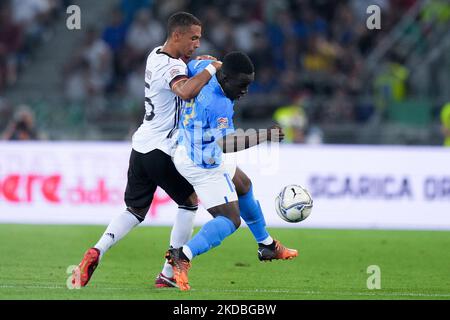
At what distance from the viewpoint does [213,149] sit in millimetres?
9344

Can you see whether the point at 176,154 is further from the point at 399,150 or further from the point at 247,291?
the point at 399,150

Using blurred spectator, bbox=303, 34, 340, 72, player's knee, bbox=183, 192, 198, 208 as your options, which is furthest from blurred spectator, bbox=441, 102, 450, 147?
player's knee, bbox=183, 192, 198, 208

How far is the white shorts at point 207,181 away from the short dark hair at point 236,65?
0.83 m

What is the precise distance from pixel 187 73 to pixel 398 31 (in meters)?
13.3

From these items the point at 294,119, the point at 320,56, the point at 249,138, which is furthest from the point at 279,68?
the point at 249,138

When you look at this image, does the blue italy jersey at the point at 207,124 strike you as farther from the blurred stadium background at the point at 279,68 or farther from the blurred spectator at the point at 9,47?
the blurred spectator at the point at 9,47

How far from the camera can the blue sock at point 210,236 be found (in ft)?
29.7

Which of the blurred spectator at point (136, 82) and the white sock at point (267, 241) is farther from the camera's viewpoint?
the blurred spectator at point (136, 82)

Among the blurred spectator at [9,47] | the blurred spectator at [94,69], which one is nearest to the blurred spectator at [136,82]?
the blurred spectator at [94,69]

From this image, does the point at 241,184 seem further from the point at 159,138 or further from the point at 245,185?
the point at 159,138

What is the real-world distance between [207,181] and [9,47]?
51.2ft

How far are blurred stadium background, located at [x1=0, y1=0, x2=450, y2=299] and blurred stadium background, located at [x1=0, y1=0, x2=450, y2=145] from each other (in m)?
0.03

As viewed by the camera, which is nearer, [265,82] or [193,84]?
[193,84]

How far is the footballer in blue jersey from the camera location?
9070 mm
